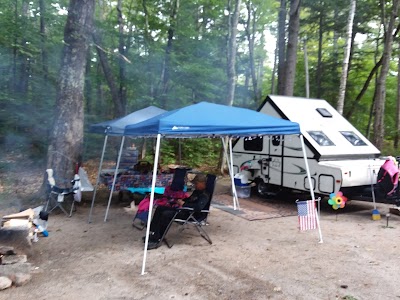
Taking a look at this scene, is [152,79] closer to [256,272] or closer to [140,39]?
→ [140,39]

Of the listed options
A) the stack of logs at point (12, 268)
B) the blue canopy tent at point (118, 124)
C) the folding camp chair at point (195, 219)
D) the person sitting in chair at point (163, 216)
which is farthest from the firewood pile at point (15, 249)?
the blue canopy tent at point (118, 124)

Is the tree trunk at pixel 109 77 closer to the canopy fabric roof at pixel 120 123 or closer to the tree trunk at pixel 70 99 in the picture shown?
the canopy fabric roof at pixel 120 123

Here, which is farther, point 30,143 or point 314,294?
point 30,143

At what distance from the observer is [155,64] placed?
13.5 metres

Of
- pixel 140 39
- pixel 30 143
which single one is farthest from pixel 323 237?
pixel 140 39

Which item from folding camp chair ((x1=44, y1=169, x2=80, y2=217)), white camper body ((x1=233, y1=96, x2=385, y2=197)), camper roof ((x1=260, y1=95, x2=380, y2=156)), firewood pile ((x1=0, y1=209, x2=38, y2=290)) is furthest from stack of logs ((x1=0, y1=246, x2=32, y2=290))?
camper roof ((x1=260, y1=95, x2=380, y2=156))

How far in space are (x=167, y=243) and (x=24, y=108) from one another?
845 cm

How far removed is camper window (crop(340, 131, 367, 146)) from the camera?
7578 mm

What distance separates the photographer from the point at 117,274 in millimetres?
3787

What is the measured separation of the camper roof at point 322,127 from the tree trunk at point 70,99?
4.30 m

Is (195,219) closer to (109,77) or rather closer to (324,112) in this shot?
(324,112)

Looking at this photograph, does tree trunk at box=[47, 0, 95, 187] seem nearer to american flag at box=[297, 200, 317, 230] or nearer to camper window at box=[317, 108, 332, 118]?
american flag at box=[297, 200, 317, 230]

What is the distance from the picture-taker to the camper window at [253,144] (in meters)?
8.43

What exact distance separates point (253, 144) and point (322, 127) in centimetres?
178
